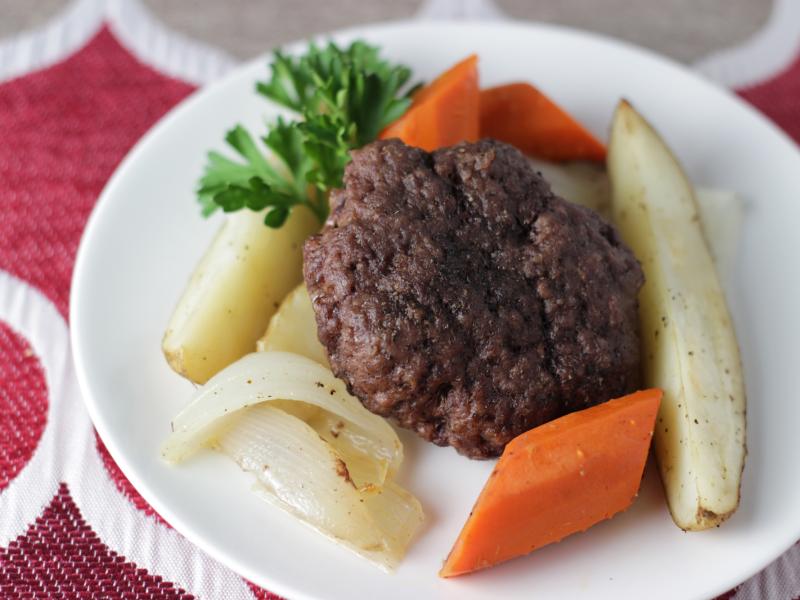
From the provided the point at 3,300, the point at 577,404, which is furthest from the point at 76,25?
the point at 577,404

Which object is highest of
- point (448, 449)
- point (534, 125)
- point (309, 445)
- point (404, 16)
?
point (534, 125)

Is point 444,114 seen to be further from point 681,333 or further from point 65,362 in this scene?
point 65,362

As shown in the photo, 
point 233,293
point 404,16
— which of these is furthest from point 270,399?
point 404,16

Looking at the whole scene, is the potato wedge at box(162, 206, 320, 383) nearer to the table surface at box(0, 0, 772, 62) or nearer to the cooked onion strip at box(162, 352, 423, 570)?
the cooked onion strip at box(162, 352, 423, 570)

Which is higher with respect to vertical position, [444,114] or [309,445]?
[444,114]

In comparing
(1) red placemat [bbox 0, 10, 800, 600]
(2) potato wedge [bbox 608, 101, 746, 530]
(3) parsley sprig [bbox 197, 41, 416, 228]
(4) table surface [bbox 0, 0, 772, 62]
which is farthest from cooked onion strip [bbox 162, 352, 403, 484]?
(4) table surface [bbox 0, 0, 772, 62]

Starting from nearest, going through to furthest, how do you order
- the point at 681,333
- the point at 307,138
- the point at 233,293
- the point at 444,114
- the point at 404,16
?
the point at 681,333 < the point at 233,293 < the point at 307,138 < the point at 444,114 < the point at 404,16

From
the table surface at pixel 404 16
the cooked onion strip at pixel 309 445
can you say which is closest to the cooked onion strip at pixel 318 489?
the cooked onion strip at pixel 309 445

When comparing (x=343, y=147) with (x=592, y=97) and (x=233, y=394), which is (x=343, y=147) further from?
(x=592, y=97)
